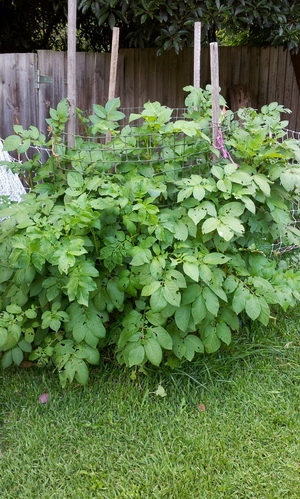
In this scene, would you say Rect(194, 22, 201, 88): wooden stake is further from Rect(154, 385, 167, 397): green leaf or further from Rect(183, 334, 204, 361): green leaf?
Rect(154, 385, 167, 397): green leaf

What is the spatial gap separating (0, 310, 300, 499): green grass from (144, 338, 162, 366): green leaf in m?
0.33

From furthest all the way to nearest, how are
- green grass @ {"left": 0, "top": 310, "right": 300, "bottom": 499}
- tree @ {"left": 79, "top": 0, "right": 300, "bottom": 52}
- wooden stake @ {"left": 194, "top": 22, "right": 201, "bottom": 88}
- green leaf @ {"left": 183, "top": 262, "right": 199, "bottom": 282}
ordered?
tree @ {"left": 79, "top": 0, "right": 300, "bottom": 52} < wooden stake @ {"left": 194, "top": 22, "right": 201, "bottom": 88} < green leaf @ {"left": 183, "top": 262, "right": 199, "bottom": 282} < green grass @ {"left": 0, "top": 310, "right": 300, "bottom": 499}

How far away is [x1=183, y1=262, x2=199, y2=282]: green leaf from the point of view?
2688 millimetres

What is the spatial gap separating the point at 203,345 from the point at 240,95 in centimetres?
399

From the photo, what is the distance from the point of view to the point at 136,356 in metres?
2.79

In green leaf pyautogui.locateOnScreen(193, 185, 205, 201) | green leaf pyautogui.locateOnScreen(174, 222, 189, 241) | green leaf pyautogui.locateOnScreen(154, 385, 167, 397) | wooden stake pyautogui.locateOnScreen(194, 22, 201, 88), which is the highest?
wooden stake pyautogui.locateOnScreen(194, 22, 201, 88)

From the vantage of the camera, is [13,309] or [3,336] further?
[13,309]

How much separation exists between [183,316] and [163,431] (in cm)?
61

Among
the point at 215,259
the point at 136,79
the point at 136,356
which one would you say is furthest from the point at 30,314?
the point at 136,79

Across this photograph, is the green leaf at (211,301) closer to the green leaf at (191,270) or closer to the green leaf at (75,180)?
Answer: the green leaf at (191,270)

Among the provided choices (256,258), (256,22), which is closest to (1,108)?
(256,22)

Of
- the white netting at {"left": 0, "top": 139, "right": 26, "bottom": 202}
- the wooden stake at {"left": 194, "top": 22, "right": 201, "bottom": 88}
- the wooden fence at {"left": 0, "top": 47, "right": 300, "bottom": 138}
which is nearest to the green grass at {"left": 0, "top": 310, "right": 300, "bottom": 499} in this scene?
the white netting at {"left": 0, "top": 139, "right": 26, "bottom": 202}

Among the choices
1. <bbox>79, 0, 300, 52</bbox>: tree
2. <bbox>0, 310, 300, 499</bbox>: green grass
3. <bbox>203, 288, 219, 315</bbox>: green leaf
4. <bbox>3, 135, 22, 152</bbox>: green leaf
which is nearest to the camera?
<bbox>0, 310, 300, 499</bbox>: green grass

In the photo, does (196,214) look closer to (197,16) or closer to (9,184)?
(9,184)
